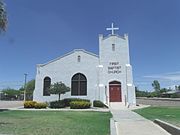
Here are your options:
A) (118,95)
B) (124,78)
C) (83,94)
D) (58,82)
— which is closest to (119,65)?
(124,78)

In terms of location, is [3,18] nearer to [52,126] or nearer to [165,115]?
[52,126]

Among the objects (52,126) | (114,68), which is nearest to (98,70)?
(114,68)

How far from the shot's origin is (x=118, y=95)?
3519cm

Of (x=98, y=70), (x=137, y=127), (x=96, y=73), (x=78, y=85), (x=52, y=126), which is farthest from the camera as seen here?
(x=78, y=85)

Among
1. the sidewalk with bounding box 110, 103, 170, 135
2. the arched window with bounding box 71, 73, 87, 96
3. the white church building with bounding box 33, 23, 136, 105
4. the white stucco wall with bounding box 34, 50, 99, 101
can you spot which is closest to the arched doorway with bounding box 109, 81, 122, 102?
the white church building with bounding box 33, 23, 136, 105

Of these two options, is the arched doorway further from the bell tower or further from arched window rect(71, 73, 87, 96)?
arched window rect(71, 73, 87, 96)

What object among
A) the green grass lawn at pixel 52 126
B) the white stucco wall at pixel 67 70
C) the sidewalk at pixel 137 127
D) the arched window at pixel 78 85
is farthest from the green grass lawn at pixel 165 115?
the white stucco wall at pixel 67 70

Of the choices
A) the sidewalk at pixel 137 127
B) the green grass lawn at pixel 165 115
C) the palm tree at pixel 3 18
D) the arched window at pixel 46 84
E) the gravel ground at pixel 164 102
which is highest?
the palm tree at pixel 3 18

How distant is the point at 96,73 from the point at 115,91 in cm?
371

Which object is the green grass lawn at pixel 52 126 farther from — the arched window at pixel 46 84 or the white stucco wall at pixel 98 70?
the arched window at pixel 46 84

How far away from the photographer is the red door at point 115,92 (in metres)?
35.2

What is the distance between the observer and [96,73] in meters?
35.9

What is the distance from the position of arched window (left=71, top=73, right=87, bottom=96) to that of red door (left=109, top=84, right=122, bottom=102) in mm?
3720

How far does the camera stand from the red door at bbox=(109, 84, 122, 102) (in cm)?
3516
